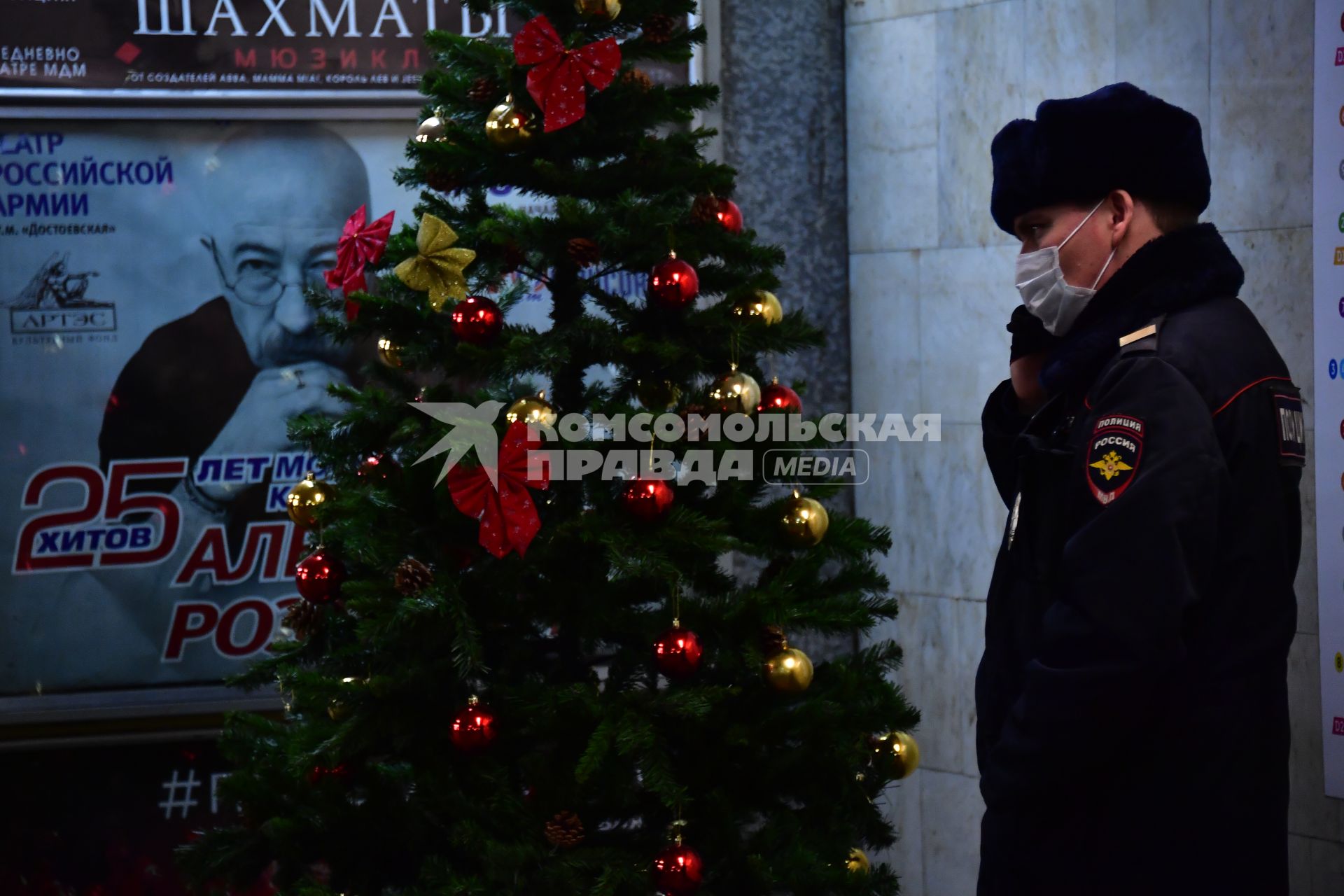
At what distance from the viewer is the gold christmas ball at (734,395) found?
2066mm

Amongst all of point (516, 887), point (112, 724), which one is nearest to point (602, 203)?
point (516, 887)

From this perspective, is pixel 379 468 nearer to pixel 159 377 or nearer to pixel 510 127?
pixel 510 127

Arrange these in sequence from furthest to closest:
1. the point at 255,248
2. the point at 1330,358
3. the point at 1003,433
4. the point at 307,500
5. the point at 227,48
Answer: the point at 255,248 → the point at 227,48 → the point at 1330,358 → the point at 307,500 → the point at 1003,433

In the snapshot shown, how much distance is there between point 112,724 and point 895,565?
230cm

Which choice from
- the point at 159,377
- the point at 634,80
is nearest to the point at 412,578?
the point at 634,80

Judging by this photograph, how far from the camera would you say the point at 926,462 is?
3654 millimetres

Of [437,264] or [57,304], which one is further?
[57,304]

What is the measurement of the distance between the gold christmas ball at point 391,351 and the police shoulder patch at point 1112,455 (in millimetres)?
1223

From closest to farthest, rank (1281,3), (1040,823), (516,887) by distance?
(1040,823) → (516,887) → (1281,3)

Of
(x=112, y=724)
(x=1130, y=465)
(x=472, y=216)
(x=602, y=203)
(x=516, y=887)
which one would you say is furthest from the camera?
(x=112, y=724)

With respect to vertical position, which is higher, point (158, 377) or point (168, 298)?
point (168, 298)

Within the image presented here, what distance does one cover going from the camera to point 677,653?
1.98 m

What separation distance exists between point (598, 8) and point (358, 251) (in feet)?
2.12

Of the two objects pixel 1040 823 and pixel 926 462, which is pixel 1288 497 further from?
pixel 926 462
